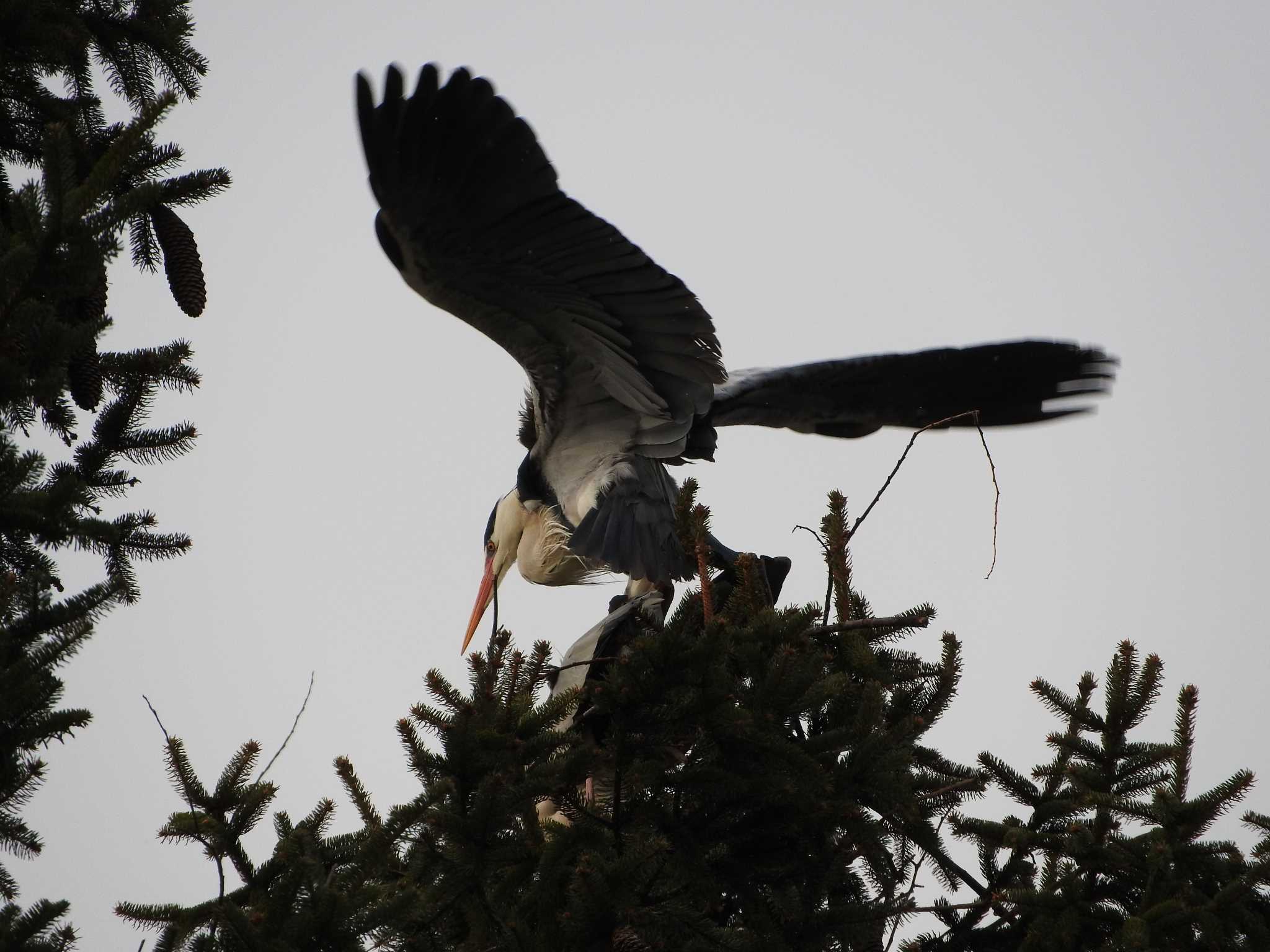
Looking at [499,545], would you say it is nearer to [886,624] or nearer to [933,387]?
[933,387]

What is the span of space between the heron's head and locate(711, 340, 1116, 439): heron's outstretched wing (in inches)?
43.7

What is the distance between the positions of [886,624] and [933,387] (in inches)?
123

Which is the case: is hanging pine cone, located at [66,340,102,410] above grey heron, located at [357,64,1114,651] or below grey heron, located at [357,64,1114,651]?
below

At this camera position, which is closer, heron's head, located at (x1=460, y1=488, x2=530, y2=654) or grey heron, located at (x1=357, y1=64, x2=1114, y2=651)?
grey heron, located at (x1=357, y1=64, x2=1114, y2=651)

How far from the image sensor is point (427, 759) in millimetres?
2311

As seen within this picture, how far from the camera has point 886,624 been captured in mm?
2912

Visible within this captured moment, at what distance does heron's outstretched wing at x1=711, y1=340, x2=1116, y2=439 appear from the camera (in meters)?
5.55

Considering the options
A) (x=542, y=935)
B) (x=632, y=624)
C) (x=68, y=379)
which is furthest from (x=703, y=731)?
(x=68, y=379)

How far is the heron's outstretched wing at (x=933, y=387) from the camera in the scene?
218 inches

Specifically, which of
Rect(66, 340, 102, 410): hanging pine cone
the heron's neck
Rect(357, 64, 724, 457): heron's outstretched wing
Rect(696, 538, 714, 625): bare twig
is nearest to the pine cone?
Rect(696, 538, 714, 625): bare twig

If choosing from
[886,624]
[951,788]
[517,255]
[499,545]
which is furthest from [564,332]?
[951,788]

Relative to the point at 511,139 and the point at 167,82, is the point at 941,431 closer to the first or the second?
the point at 511,139

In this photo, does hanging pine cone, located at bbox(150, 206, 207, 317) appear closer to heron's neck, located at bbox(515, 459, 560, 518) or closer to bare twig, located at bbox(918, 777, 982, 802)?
bare twig, located at bbox(918, 777, 982, 802)

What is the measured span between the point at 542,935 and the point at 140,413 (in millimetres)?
1292
